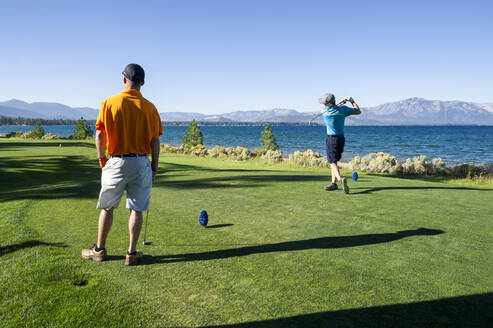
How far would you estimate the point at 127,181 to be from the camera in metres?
4.07

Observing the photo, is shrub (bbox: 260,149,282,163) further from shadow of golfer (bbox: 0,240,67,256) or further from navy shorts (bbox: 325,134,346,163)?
shadow of golfer (bbox: 0,240,67,256)

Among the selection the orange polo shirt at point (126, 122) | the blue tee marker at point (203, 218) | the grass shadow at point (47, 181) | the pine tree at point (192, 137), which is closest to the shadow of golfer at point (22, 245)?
the orange polo shirt at point (126, 122)

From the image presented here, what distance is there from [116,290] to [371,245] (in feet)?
10.6

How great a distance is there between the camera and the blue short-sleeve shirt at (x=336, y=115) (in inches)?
330

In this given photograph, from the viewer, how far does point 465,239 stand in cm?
499

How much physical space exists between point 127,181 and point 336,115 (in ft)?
18.8

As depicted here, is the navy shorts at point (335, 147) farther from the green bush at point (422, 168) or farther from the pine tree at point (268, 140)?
the pine tree at point (268, 140)

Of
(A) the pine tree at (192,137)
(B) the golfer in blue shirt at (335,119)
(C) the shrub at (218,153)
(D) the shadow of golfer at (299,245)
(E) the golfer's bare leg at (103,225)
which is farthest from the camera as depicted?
(A) the pine tree at (192,137)

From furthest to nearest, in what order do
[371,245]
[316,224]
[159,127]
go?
[316,224]
[371,245]
[159,127]

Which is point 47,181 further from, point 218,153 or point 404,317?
point 218,153

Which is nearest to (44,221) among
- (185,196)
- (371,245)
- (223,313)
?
(185,196)

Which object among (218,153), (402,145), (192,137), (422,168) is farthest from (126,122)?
(402,145)

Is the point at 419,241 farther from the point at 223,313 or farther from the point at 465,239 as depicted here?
the point at 223,313

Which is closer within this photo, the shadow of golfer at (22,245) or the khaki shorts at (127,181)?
the khaki shorts at (127,181)
